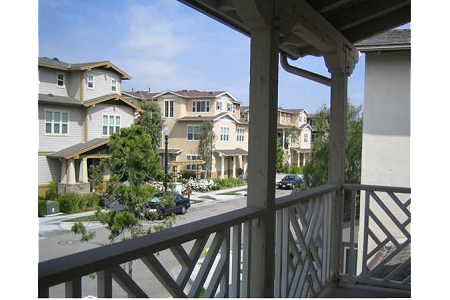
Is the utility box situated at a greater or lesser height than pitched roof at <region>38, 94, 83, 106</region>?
lesser

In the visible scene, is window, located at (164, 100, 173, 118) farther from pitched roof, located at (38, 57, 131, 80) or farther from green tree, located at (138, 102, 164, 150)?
pitched roof, located at (38, 57, 131, 80)

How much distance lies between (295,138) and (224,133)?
13.6 ft

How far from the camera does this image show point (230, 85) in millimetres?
28656

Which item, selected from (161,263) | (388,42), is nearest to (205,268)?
(161,263)

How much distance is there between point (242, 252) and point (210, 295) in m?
0.39

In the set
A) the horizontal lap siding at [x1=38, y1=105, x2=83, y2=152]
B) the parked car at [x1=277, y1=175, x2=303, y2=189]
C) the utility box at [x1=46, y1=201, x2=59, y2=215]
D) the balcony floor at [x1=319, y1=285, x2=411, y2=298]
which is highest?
the horizontal lap siding at [x1=38, y1=105, x2=83, y2=152]

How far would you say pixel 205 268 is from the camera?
1428mm

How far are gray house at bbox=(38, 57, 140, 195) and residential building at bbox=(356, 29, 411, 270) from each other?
22.6ft

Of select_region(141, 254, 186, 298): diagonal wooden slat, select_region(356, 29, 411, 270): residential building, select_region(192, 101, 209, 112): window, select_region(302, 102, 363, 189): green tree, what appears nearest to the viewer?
select_region(141, 254, 186, 298): diagonal wooden slat

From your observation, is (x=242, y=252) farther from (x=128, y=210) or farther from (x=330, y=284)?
(x=128, y=210)

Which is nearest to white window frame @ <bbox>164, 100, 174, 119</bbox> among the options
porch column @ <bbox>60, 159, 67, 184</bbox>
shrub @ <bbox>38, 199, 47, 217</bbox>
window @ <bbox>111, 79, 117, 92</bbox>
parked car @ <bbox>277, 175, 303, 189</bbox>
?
window @ <bbox>111, 79, 117, 92</bbox>

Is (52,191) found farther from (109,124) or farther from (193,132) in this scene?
(193,132)

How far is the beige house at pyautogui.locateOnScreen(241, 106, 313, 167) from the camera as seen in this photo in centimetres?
2212
